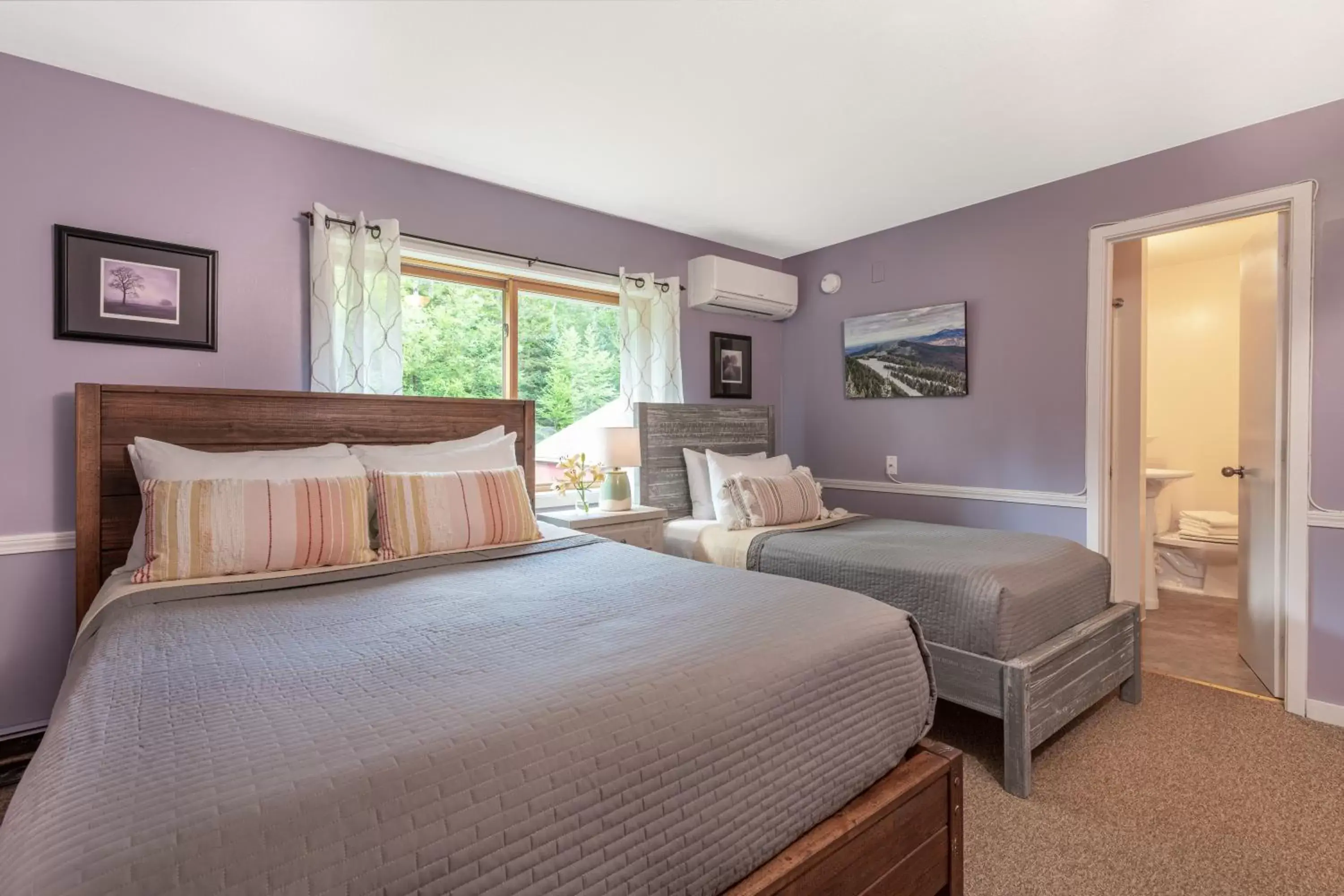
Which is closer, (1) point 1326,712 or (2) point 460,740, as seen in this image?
(2) point 460,740

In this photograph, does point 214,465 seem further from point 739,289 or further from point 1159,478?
point 1159,478

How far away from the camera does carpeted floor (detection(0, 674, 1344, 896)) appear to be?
63.4 inches

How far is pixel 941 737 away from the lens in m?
2.38

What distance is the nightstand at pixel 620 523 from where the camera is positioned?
3033mm

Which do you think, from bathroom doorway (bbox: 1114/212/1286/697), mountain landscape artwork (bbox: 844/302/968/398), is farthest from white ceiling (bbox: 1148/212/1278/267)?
mountain landscape artwork (bbox: 844/302/968/398)

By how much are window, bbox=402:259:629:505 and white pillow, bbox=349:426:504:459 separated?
332 mm

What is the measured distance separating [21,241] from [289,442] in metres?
1.02

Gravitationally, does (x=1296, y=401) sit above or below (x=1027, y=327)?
below

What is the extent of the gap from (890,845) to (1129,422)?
318 cm

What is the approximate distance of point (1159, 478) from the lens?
155 inches

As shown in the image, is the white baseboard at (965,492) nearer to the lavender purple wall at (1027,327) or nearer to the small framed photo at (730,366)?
the lavender purple wall at (1027,327)

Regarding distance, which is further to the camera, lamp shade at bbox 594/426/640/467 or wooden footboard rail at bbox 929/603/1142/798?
lamp shade at bbox 594/426/640/467

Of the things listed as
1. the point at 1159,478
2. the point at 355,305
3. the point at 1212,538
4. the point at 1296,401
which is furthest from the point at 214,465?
the point at 1212,538

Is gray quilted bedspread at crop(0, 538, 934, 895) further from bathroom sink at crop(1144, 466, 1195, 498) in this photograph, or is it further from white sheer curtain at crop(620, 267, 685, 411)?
bathroom sink at crop(1144, 466, 1195, 498)
